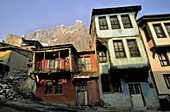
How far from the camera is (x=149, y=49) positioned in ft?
39.2

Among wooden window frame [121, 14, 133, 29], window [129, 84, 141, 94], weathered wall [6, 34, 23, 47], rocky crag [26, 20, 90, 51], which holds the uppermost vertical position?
rocky crag [26, 20, 90, 51]

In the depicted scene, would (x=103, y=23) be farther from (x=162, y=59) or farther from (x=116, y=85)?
(x=162, y=59)

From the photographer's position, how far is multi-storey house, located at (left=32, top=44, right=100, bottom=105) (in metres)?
12.3

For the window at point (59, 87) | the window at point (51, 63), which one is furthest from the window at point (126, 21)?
the window at point (59, 87)

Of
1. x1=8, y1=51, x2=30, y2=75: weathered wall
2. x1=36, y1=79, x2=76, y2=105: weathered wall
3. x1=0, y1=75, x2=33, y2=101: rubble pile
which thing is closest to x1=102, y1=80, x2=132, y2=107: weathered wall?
x1=36, y1=79, x2=76, y2=105: weathered wall

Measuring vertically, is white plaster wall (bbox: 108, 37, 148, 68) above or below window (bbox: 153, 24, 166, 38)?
below

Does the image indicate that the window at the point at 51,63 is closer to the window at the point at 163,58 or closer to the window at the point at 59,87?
the window at the point at 59,87

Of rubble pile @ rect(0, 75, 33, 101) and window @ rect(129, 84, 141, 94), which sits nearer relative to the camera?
window @ rect(129, 84, 141, 94)

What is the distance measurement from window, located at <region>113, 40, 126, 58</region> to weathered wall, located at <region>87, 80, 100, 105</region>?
4624 millimetres

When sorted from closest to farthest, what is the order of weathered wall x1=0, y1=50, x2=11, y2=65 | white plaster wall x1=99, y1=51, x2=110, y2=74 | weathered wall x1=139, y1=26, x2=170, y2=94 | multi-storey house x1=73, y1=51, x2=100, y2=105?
weathered wall x1=139, y1=26, x2=170, y2=94
multi-storey house x1=73, y1=51, x2=100, y2=105
white plaster wall x1=99, y1=51, x2=110, y2=74
weathered wall x1=0, y1=50, x2=11, y2=65

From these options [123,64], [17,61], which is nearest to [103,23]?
[123,64]

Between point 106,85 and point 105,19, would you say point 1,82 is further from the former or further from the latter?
point 105,19

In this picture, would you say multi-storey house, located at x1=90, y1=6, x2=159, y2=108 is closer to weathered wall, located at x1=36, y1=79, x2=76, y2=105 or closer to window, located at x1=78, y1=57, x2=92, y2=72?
window, located at x1=78, y1=57, x2=92, y2=72

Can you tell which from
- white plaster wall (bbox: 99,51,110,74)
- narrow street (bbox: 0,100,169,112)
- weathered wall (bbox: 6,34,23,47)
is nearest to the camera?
narrow street (bbox: 0,100,169,112)
